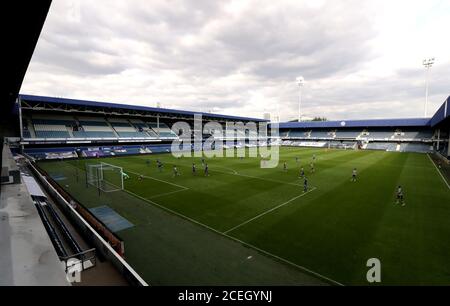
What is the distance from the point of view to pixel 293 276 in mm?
8438

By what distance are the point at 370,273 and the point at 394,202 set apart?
11.6 metres

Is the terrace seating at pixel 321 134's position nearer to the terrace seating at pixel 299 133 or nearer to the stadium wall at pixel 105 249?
the terrace seating at pixel 299 133

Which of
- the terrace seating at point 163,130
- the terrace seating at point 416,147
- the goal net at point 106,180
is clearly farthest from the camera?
the terrace seating at point 163,130

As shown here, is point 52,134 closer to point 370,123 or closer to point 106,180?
point 106,180

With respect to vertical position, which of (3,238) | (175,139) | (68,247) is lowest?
(68,247)

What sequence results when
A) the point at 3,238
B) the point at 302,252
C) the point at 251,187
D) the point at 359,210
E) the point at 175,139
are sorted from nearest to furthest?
the point at 3,238 → the point at 302,252 → the point at 359,210 → the point at 251,187 → the point at 175,139

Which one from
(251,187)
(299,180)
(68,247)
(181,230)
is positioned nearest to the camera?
(68,247)

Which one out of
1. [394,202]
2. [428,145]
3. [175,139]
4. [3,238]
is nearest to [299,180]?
[394,202]

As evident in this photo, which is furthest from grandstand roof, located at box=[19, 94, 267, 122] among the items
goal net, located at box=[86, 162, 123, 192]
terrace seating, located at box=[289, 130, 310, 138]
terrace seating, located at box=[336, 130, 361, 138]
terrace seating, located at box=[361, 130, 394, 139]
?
terrace seating, located at box=[361, 130, 394, 139]

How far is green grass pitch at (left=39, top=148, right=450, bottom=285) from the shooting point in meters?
8.59

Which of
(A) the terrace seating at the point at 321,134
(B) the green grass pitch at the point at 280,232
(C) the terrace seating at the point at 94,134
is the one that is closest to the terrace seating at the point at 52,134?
(C) the terrace seating at the point at 94,134

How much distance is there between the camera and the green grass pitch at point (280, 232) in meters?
8.59

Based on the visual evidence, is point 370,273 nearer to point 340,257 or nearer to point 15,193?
point 340,257

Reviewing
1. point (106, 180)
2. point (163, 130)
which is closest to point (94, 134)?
point (163, 130)
